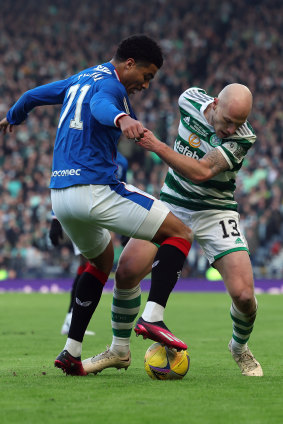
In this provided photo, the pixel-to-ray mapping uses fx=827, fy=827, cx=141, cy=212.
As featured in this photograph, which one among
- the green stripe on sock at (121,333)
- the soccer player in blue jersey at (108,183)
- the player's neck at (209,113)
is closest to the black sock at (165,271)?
the soccer player in blue jersey at (108,183)

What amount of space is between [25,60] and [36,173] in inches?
237

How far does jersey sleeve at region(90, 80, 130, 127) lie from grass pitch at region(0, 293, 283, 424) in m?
1.54

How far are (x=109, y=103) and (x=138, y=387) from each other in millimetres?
1670

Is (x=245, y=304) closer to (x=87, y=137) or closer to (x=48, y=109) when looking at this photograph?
(x=87, y=137)

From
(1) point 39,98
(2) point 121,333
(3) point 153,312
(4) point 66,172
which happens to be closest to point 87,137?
(4) point 66,172

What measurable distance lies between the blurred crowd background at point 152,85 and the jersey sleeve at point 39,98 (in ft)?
46.3

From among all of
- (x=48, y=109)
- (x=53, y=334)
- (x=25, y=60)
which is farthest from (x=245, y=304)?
(x=25, y=60)

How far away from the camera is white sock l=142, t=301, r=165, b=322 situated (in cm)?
501

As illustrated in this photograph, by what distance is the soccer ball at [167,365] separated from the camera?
532 centimetres

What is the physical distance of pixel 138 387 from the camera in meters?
4.87

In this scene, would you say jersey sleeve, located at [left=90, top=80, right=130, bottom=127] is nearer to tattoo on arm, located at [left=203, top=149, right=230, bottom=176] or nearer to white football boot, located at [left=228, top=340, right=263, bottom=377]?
tattoo on arm, located at [left=203, top=149, right=230, bottom=176]

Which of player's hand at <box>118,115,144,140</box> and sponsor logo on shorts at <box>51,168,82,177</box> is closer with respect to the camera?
player's hand at <box>118,115,144,140</box>

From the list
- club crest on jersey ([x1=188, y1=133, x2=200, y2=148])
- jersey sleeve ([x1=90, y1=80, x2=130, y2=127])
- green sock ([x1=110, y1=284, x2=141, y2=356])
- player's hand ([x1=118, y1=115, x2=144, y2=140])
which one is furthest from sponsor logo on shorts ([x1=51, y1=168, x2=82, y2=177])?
club crest on jersey ([x1=188, y1=133, x2=200, y2=148])

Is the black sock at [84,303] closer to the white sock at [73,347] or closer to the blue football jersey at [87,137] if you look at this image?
the white sock at [73,347]
